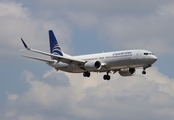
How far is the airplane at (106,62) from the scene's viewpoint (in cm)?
13125

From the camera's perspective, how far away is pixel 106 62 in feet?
442

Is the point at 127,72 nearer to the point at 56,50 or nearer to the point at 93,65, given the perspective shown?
the point at 93,65

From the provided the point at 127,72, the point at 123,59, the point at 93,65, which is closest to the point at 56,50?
the point at 127,72

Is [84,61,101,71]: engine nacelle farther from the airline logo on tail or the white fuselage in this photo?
the airline logo on tail

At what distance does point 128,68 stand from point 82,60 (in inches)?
345

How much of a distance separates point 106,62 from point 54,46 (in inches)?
879

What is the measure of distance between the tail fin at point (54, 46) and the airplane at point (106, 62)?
5.97 meters

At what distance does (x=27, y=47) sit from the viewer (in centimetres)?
12875

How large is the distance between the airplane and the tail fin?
5.97 meters

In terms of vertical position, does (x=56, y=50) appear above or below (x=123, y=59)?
above

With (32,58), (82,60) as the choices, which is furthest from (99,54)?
(32,58)

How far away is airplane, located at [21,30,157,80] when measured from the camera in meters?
131

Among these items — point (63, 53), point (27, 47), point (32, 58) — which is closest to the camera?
point (27, 47)

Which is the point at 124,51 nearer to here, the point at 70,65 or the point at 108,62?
the point at 108,62
